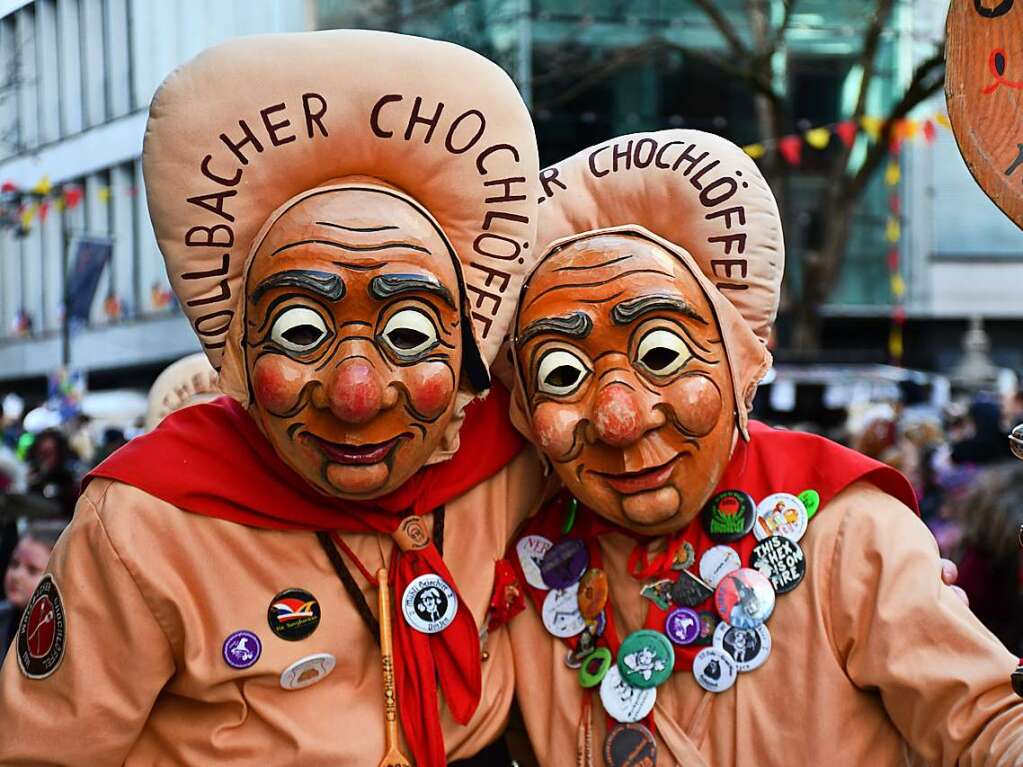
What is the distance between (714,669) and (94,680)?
4.29 feet

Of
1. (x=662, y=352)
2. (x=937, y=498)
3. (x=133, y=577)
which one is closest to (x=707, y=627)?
(x=662, y=352)

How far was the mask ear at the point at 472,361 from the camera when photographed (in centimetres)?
334

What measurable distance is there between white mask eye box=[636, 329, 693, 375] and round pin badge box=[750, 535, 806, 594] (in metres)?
0.46

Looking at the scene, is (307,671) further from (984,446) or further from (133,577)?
(984,446)

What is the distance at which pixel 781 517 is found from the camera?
340 centimetres

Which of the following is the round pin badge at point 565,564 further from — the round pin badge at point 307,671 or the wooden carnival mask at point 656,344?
the round pin badge at point 307,671

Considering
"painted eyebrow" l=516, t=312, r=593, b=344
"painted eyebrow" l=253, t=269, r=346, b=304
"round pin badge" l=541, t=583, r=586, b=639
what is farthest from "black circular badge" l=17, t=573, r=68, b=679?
"painted eyebrow" l=516, t=312, r=593, b=344

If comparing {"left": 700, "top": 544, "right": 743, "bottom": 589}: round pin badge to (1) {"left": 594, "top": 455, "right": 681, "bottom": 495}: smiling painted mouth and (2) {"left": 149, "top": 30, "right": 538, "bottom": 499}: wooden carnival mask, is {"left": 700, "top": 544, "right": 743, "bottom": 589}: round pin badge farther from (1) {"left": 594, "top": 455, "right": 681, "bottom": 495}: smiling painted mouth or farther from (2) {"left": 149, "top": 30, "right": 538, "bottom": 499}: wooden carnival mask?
(2) {"left": 149, "top": 30, "right": 538, "bottom": 499}: wooden carnival mask

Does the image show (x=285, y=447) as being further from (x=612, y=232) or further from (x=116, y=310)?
(x=116, y=310)

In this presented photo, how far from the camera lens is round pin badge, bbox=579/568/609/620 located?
346 cm

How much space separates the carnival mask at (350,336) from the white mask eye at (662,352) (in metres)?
0.40

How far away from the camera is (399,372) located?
3.17m

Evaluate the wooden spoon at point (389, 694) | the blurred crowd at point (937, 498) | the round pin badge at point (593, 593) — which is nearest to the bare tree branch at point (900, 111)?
the blurred crowd at point (937, 498)

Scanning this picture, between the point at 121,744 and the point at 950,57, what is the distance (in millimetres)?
2122
